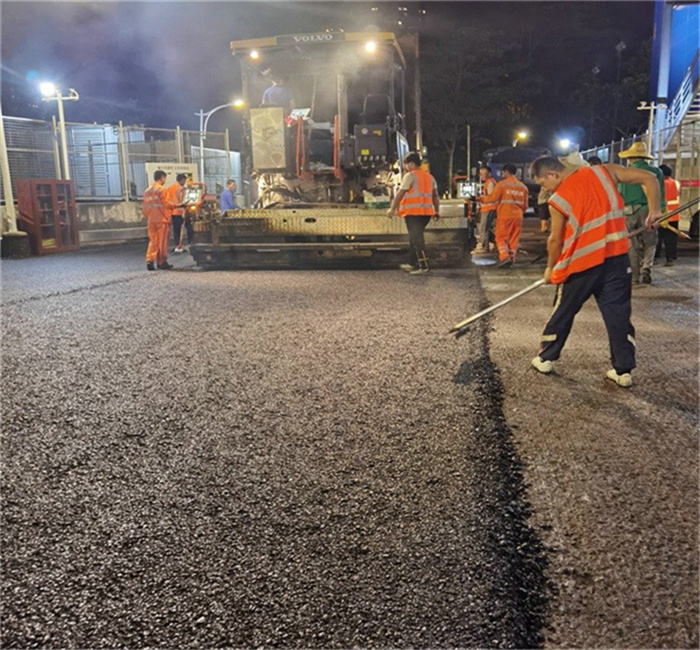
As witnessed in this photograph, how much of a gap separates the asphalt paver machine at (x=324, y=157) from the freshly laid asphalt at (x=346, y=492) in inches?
182

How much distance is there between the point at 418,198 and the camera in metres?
9.59

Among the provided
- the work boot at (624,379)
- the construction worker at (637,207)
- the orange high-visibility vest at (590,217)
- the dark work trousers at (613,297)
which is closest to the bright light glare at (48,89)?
the construction worker at (637,207)

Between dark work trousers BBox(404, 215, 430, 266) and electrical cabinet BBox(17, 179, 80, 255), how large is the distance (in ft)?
27.2

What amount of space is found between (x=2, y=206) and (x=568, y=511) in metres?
14.3

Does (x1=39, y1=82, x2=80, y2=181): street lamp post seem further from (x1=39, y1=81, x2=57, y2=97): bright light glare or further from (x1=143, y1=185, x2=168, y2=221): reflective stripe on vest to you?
(x1=143, y1=185, x2=168, y2=221): reflective stripe on vest

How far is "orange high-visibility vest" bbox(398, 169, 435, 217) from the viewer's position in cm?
955

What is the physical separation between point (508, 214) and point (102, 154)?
41.3 feet

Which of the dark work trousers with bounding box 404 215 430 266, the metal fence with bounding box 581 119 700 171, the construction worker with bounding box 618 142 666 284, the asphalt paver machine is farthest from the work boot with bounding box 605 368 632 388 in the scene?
the metal fence with bounding box 581 119 700 171

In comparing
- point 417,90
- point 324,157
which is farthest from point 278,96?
point 417,90

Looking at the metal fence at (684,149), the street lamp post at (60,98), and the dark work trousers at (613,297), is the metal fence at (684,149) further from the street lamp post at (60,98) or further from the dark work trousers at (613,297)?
the street lamp post at (60,98)

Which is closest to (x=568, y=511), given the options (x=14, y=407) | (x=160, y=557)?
(x=160, y=557)

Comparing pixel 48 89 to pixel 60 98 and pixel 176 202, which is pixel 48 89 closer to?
pixel 60 98

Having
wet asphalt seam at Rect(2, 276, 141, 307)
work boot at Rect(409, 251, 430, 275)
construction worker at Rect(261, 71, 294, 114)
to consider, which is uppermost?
construction worker at Rect(261, 71, 294, 114)

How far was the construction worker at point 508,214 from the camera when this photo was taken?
35.6ft
